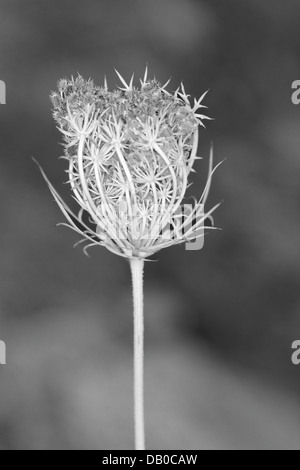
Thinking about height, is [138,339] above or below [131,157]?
below

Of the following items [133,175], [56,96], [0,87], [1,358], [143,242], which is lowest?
[1,358]

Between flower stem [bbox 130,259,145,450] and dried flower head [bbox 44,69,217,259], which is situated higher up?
dried flower head [bbox 44,69,217,259]

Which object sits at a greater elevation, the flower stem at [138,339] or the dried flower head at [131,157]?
the dried flower head at [131,157]

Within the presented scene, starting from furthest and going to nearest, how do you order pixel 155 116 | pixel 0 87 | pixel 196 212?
1. pixel 0 87
2. pixel 196 212
3. pixel 155 116

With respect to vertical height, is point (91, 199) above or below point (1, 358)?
above

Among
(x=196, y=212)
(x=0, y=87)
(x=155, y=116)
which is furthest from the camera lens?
(x=0, y=87)

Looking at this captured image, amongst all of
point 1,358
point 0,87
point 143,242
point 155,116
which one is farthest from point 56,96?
point 1,358

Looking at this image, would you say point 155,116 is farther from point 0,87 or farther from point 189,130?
point 0,87

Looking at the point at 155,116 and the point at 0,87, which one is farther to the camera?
the point at 0,87
